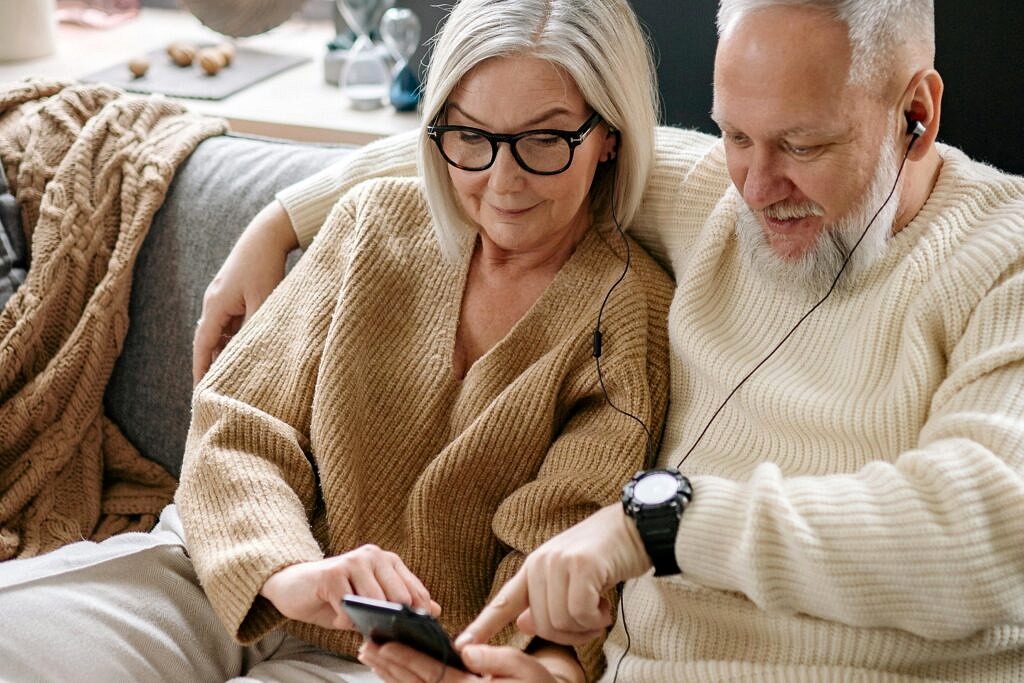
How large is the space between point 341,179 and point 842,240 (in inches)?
31.4

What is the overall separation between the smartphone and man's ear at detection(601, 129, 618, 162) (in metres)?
0.67

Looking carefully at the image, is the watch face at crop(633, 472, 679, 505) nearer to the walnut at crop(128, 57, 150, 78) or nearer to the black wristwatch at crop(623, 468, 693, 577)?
the black wristwatch at crop(623, 468, 693, 577)

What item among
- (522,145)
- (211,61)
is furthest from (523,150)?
(211,61)

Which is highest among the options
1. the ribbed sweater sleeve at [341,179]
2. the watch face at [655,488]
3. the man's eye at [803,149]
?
the man's eye at [803,149]

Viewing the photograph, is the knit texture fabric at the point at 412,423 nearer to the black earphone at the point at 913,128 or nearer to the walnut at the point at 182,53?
the black earphone at the point at 913,128

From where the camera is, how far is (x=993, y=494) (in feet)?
3.53

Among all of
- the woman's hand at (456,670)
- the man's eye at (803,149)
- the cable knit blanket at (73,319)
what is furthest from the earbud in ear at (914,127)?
the cable knit blanket at (73,319)

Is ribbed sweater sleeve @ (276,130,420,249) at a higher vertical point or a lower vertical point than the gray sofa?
higher

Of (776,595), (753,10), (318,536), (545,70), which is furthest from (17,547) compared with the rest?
(753,10)

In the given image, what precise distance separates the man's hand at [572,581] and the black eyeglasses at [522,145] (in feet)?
1.52

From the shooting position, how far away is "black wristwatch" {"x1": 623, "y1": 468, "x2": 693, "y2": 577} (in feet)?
3.79

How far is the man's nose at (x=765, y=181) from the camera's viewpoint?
1.28m

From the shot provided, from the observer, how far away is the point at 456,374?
60.6 inches

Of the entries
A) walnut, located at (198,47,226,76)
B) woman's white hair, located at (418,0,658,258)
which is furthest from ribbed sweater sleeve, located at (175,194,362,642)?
walnut, located at (198,47,226,76)
